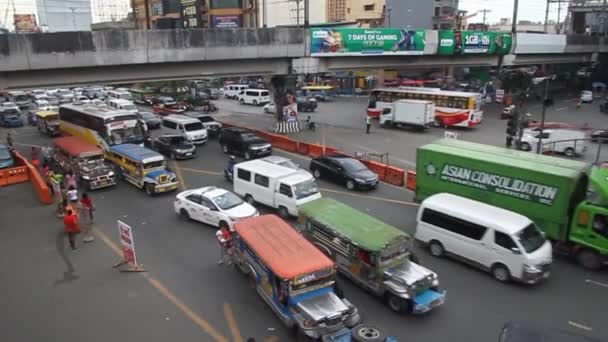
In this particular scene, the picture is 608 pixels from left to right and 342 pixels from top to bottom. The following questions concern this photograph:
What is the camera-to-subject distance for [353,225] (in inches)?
527

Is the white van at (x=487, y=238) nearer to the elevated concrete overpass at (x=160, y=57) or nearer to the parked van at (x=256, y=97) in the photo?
the elevated concrete overpass at (x=160, y=57)

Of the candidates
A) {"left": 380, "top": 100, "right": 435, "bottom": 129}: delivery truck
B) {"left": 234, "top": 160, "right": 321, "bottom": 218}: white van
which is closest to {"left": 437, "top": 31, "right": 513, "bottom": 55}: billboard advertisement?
{"left": 380, "top": 100, "right": 435, "bottom": 129}: delivery truck

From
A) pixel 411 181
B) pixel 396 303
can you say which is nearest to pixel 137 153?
pixel 411 181

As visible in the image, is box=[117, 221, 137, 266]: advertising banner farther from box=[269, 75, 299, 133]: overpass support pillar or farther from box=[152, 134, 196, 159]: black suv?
box=[269, 75, 299, 133]: overpass support pillar

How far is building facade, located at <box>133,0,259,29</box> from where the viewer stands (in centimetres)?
8131

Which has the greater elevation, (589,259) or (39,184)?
(39,184)

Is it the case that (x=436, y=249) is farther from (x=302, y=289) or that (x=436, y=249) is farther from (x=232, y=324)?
(x=232, y=324)

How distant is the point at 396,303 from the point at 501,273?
3.84 meters

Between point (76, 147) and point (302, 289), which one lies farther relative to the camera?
point (76, 147)

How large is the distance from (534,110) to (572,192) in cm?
3848

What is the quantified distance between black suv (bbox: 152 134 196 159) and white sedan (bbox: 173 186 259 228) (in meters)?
10.1

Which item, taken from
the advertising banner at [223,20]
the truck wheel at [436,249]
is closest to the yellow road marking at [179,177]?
the truck wheel at [436,249]

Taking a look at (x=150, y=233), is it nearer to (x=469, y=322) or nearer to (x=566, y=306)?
(x=469, y=322)

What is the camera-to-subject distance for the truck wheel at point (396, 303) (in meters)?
12.0
